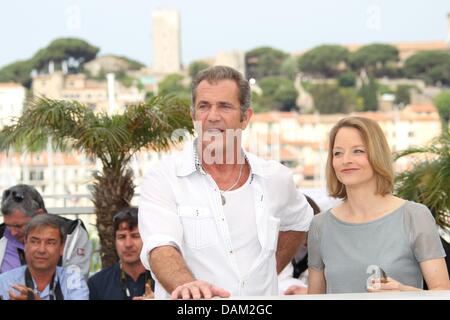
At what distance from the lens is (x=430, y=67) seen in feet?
408

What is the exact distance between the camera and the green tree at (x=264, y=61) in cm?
11944

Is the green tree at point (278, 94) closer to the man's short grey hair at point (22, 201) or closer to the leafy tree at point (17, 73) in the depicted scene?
the leafy tree at point (17, 73)

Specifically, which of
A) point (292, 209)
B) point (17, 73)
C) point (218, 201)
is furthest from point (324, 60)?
point (218, 201)

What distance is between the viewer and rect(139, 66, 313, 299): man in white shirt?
2.51 meters

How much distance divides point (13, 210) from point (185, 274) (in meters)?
3.00

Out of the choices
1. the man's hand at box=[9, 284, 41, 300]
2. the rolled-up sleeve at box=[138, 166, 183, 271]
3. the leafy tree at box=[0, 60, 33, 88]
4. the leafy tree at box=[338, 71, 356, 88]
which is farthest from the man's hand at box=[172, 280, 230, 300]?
the leafy tree at box=[338, 71, 356, 88]

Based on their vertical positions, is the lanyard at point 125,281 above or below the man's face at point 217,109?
below

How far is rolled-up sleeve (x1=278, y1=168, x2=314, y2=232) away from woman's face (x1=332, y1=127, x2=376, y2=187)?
0.25m

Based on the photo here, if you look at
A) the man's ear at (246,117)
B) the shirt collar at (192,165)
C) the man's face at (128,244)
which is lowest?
the man's face at (128,244)

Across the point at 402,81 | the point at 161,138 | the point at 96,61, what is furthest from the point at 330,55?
the point at 161,138

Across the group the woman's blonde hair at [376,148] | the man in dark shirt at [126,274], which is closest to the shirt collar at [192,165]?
the woman's blonde hair at [376,148]

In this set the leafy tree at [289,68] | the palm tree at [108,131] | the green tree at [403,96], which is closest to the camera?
the palm tree at [108,131]

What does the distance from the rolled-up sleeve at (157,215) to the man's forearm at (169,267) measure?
0.02 m

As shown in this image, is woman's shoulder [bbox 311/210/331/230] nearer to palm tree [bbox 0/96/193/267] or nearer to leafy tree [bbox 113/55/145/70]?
palm tree [bbox 0/96/193/267]
